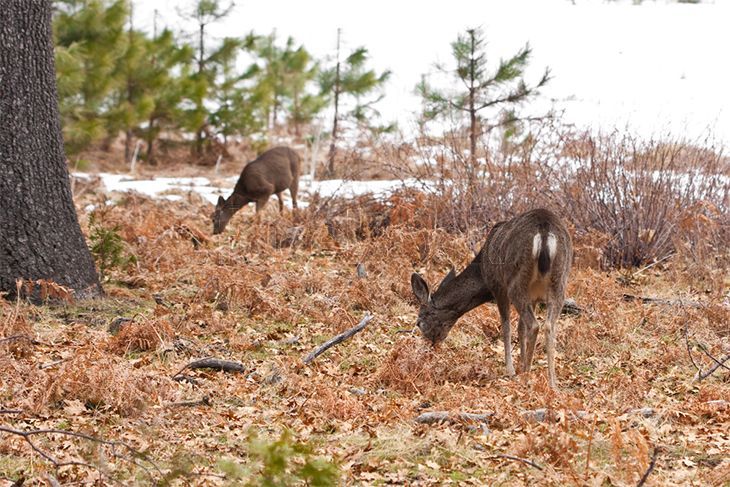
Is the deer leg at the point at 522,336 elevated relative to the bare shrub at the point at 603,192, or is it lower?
lower

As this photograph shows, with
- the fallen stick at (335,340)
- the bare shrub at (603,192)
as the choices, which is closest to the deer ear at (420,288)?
the fallen stick at (335,340)

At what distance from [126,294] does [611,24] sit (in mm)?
28854

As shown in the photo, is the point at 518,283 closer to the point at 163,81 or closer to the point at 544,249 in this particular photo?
the point at 544,249

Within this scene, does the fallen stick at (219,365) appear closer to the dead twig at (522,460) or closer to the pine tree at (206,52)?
the dead twig at (522,460)

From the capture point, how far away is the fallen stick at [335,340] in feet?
24.0

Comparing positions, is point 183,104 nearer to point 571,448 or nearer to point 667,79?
point 667,79

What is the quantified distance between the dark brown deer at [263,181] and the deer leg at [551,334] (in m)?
8.64

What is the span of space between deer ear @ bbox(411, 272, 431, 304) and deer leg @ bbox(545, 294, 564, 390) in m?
1.33

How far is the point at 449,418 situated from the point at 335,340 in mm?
2033

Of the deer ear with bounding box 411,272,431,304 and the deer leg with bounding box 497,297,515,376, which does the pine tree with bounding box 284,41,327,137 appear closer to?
the deer ear with bounding box 411,272,431,304

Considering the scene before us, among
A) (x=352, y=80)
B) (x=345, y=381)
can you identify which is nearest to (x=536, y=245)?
(x=345, y=381)

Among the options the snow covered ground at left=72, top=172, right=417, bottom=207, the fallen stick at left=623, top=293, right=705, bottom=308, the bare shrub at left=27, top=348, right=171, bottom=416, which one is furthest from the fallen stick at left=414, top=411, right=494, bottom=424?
the snow covered ground at left=72, top=172, right=417, bottom=207

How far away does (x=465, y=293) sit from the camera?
781 centimetres

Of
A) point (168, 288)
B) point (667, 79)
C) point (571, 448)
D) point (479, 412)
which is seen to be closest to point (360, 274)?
point (168, 288)
